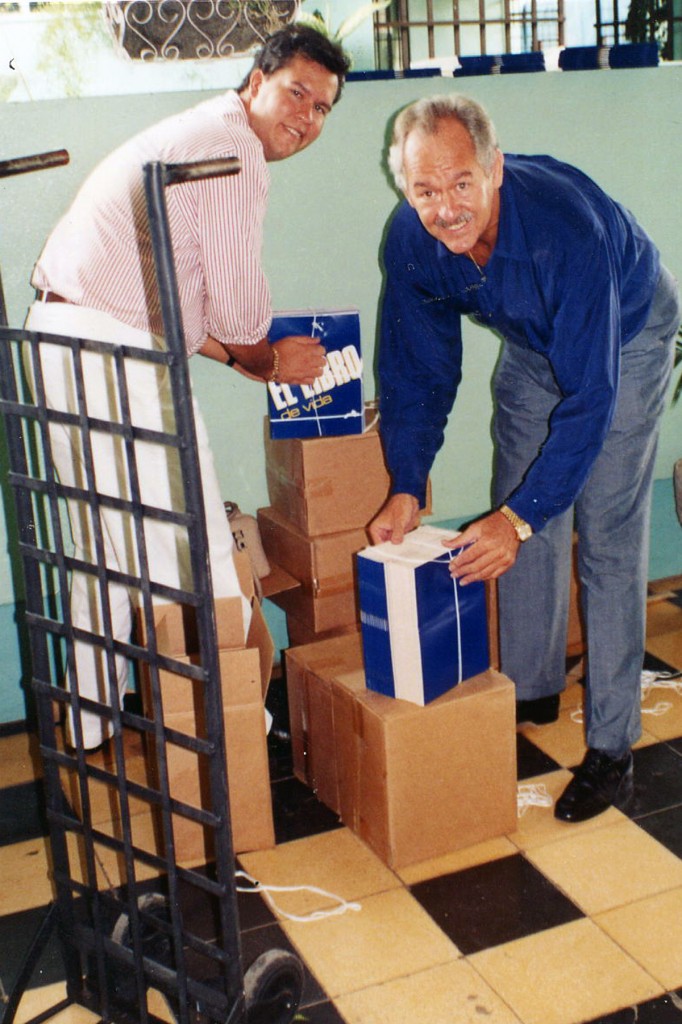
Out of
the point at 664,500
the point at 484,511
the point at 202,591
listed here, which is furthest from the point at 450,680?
the point at 664,500

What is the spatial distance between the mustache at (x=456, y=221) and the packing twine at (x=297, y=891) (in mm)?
1232

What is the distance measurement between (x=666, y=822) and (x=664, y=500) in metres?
1.40

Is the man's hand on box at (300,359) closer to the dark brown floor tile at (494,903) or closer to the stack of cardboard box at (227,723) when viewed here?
the stack of cardboard box at (227,723)

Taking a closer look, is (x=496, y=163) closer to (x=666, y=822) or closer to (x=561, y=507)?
(x=561, y=507)

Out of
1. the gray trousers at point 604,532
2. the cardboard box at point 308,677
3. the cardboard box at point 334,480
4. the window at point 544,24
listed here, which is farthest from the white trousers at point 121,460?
the window at point 544,24

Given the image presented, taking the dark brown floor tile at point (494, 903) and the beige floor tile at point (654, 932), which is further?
the dark brown floor tile at point (494, 903)

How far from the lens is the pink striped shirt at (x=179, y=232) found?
6.24 feet

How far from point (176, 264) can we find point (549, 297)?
0.68m

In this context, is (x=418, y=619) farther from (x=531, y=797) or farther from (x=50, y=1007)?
(x=50, y=1007)

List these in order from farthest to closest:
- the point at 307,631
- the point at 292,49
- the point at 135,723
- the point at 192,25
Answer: the point at 307,631 → the point at 192,25 → the point at 292,49 → the point at 135,723

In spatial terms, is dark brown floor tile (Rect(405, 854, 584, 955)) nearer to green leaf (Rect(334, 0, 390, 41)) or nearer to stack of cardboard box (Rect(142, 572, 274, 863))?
stack of cardboard box (Rect(142, 572, 274, 863))

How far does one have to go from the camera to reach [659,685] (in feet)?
8.93

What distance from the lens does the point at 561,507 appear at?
193 centimetres

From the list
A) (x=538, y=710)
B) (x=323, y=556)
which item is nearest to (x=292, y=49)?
(x=323, y=556)
